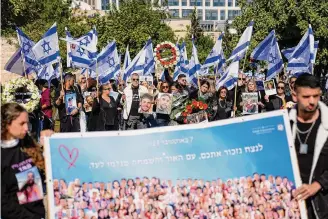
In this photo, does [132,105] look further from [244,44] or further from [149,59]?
[149,59]

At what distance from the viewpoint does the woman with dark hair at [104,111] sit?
431 inches

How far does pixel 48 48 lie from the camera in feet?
42.7

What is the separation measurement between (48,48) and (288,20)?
2057cm

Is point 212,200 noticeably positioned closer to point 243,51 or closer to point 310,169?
point 310,169

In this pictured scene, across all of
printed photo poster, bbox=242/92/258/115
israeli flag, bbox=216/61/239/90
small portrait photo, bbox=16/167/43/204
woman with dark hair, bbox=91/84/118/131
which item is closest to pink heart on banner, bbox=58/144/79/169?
small portrait photo, bbox=16/167/43/204

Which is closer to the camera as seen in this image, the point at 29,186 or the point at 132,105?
the point at 29,186

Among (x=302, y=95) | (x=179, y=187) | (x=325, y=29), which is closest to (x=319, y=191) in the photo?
(x=302, y=95)

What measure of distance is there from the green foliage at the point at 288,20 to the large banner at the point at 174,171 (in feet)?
86.8

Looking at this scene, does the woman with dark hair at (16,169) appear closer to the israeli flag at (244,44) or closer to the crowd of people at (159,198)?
the crowd of people at (159,198)

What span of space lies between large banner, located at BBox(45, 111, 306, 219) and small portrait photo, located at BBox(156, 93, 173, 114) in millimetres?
6500

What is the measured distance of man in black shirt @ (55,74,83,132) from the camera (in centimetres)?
1126

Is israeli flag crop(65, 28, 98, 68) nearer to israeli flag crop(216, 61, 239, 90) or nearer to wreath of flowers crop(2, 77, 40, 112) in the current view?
israeli flag crop(216, 61, 239, 90)

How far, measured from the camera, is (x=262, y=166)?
13.0ft

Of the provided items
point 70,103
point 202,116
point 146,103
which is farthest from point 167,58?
point 202,116
